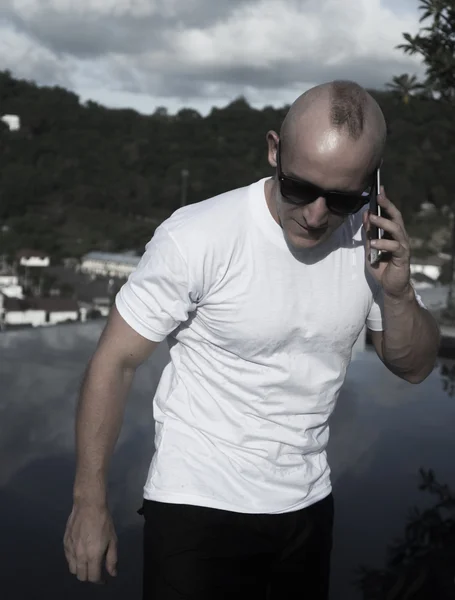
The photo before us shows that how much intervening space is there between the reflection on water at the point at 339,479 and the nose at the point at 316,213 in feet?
2.80

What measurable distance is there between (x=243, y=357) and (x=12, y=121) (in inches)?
1066

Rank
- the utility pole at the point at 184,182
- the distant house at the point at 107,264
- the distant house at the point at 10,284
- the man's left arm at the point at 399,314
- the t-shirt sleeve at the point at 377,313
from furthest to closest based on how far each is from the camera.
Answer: the utility pole at the point at 184,182, the distant house at the point at 10,284, the distant house at the point at 107,264, the t-shirt sleeve at the point at 377,313, the man's left arm at the point at 399,314

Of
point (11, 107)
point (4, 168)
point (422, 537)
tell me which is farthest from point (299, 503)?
point (11, 107)

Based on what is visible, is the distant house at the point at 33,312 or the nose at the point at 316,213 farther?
the distant house at the point at 33,312

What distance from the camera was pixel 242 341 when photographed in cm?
123

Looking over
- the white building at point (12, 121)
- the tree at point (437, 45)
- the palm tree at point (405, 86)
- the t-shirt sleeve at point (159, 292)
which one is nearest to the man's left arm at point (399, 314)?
the t-shirt sleeve at point (159, 292)

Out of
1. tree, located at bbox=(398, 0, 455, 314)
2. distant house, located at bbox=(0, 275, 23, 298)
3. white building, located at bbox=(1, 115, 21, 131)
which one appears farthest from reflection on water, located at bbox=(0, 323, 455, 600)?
white building, located at bbox=(1, 115, 21, 131)

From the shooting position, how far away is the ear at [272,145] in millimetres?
1242

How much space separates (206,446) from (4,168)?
25.8 m

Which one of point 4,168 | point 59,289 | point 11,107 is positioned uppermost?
point 11,107

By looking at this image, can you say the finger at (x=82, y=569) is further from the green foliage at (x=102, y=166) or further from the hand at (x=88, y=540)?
the green foliage at (x=102, y=166)

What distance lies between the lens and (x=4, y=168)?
25.8m

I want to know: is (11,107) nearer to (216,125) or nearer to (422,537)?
(216,125)

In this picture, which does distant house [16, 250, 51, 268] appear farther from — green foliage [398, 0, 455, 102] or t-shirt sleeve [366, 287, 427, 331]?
t-shirt sleeve [366, 287, 427, 331]
